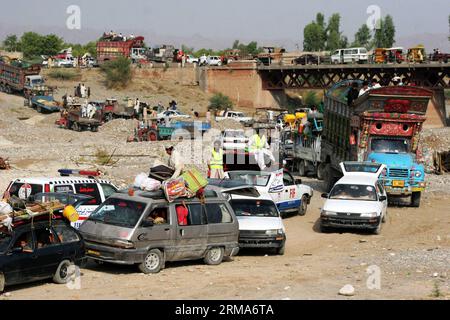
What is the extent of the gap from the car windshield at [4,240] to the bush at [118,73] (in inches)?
2620

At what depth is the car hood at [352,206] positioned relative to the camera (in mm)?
21531

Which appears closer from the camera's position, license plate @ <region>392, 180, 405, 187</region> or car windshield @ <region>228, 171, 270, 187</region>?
car windshield @ <region>228, 171, 270, 187</region>

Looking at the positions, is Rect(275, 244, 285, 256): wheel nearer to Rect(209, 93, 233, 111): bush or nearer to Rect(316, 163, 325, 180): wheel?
Rect(316, 163, 325, 180): wheel

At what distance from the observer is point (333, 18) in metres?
165

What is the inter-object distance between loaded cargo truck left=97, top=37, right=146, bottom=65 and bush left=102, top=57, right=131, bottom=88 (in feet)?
24.8

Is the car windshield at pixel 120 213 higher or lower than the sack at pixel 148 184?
lower

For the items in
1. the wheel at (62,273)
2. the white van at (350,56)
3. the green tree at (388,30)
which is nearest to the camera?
the wheel at (62,273)

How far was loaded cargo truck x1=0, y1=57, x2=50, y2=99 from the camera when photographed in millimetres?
62719

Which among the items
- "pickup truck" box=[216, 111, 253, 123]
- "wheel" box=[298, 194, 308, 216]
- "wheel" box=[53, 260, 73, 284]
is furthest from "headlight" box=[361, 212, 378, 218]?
→ "pickup truck" box=[216, 111, 253, 123]

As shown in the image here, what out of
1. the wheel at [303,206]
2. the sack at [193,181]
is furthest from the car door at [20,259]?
the wheel at [303,206]

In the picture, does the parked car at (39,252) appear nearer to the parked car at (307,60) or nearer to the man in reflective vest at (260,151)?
the man in reflective vest at (260,151)

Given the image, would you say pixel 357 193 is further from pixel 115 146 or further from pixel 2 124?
pixel 2 124

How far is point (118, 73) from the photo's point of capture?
261ft

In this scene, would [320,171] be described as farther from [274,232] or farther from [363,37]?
[363,37]
